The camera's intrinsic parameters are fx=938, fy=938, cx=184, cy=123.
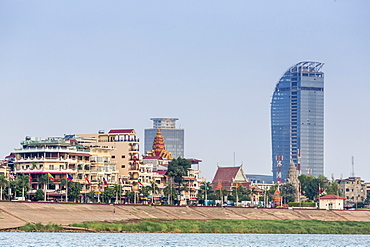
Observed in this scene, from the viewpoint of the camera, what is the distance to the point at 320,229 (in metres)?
183

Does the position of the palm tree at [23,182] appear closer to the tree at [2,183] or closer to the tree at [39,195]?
the tree at [39,195]

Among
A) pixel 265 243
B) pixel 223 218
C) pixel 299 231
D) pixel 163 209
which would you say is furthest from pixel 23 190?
pixel 265 243

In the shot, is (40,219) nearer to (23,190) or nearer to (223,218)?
(23,190)

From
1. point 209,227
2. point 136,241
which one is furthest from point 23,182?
point 136,241

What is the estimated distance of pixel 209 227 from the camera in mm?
166625

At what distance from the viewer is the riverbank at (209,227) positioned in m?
151

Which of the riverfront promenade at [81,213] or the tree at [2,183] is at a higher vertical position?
the tree at [2,183]

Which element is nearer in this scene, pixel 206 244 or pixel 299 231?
pixel 206 244

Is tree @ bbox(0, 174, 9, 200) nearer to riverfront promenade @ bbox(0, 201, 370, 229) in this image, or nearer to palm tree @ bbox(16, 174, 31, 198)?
palm tree @ bbox(16, 174, 31, 198)

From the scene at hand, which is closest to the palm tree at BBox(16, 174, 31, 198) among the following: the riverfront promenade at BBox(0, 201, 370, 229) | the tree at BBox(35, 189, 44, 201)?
the tree at BBox(35, 189, 44, 201)

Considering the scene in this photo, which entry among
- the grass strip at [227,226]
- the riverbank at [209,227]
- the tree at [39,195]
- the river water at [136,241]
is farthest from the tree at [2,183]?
the river water at [136,241]

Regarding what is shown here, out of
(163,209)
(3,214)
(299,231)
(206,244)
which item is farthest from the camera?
(163,209)

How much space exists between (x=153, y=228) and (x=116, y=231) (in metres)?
7.73

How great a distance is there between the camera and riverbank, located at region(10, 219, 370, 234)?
151m
